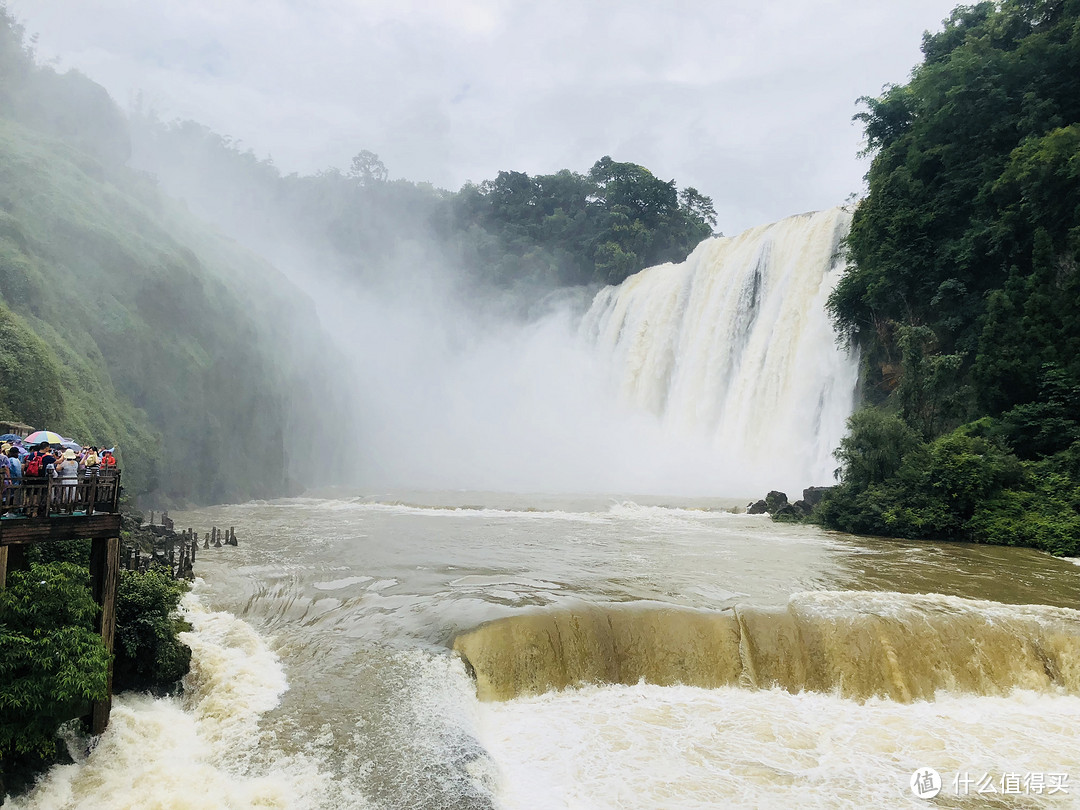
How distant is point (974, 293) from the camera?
30812mm

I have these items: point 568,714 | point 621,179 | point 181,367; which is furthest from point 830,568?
point 621,179

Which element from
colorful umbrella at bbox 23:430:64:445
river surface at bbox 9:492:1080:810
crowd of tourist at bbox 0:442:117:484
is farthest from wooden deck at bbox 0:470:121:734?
colorful umbrella at bbox 23:430:64:445

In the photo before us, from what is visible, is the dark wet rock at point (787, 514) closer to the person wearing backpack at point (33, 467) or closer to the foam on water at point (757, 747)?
the foam on water at point (757, 747)

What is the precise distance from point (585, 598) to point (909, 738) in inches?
240

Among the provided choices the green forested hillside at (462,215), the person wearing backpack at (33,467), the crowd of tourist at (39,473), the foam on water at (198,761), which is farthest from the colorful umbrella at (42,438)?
the green forested hillside at (462,215)

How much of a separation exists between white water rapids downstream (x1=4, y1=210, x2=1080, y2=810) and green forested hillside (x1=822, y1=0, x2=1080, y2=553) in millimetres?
2903

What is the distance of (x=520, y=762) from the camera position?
941cm

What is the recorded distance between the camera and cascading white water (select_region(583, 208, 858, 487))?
37.0 m

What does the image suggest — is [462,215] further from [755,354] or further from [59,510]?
[59,510]

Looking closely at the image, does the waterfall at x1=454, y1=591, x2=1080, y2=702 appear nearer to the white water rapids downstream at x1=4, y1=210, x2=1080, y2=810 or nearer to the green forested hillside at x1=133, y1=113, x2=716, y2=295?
the white water rapids downstream at x1=4, y1=210, x2=1080, y2=810

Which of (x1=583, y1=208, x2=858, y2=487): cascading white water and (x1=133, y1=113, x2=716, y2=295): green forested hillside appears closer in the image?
(x1=583, y1=208, x2=858, y2=487): cascading white water

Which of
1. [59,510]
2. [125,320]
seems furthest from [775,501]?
[125,320]

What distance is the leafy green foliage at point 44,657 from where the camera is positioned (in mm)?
7926

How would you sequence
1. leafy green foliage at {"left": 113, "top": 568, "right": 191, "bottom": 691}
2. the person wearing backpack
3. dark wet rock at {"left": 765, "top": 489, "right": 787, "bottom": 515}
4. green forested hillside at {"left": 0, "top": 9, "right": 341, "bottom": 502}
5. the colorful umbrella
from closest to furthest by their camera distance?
1. the person wearing backpack
2. leafy green foliage at {"left": 113, "top": 568, "right": 191, "bottom": 691}
3. the colorful umbrella
4. dark wet rock at {"left": 765, "top": 489, "right": 787, "bottom": 515}
5. green forested hillside at {"left": 0, "top": 9, "right": 341, "bottom": 502}
